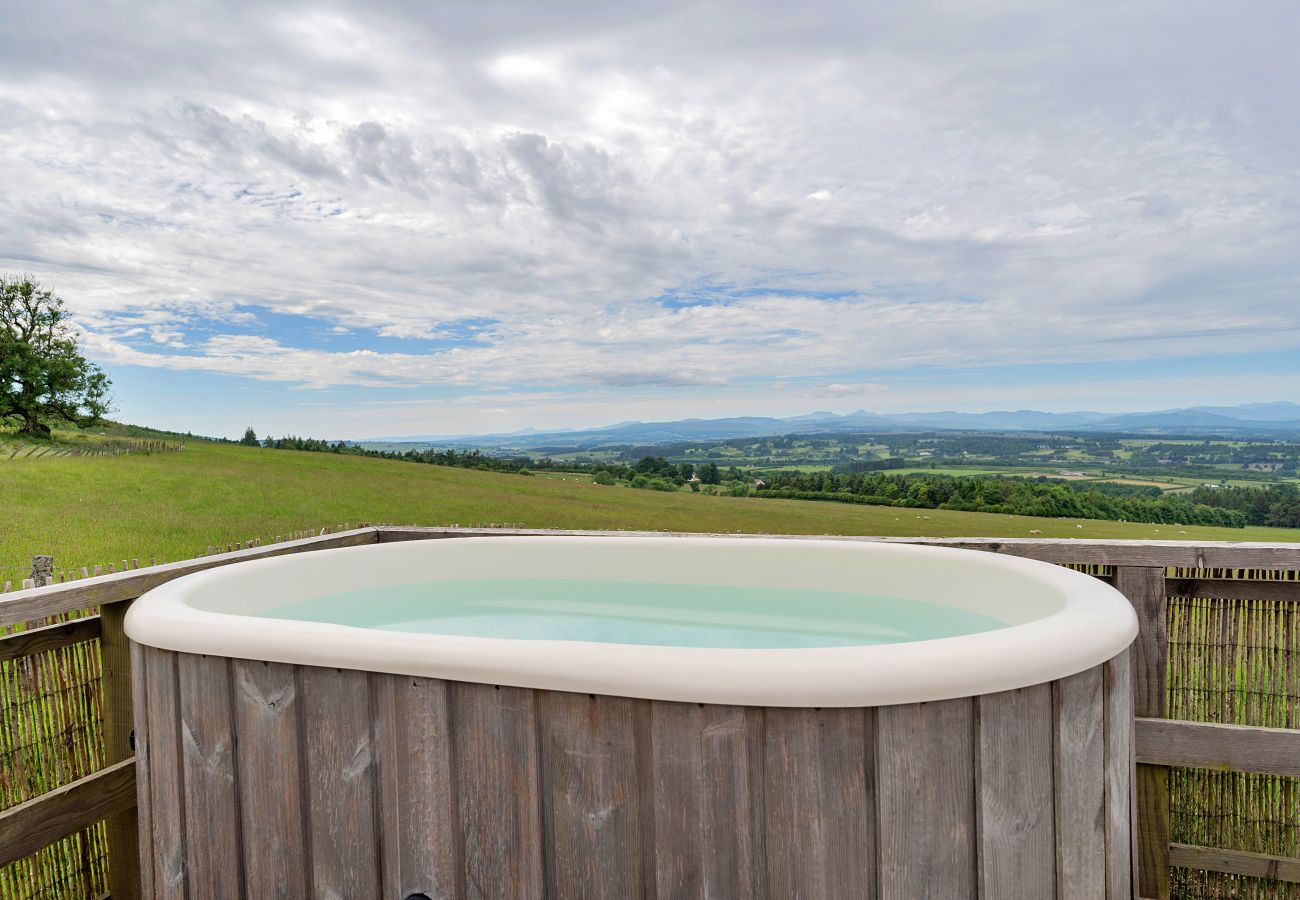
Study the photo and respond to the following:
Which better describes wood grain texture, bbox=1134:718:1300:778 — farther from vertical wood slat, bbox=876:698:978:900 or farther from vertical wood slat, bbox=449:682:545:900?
vertical wood slat, bbox=449:682:545:900

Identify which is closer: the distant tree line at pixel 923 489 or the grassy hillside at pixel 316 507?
the grassy hillside at pixel 316 507

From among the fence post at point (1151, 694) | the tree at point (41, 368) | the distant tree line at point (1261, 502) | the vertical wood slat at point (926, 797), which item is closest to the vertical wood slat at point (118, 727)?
the vertical wood slat at point (926, 797)

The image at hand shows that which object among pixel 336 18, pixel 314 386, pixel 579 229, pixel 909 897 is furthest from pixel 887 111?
pixel 314 386

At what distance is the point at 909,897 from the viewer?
1.02 m

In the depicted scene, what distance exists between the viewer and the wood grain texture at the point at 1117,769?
1.21 m

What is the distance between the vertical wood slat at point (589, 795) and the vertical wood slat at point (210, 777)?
0.65 metres

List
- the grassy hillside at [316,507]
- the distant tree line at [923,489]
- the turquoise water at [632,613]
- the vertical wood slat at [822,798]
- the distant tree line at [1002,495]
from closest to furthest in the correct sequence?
the vertical wood slat at [822,798], the turquoise water at [632,613], the grassy hillside at [316,507], the distant tree line at [923,489], the distant tree line at [1002,495]

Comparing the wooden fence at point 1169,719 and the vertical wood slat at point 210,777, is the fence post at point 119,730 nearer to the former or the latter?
the wooden fence at point 1169,719

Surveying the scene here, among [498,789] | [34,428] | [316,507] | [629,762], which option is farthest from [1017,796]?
[34,428]

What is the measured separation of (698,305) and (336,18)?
4.84 metres

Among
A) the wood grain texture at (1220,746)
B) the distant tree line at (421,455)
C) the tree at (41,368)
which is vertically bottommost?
the wood grain texture at (1220,746)

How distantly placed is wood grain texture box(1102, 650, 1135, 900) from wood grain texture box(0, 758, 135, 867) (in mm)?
2046

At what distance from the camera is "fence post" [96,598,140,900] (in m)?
1.65

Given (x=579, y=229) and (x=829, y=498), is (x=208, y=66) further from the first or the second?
(x=829, y=498)
